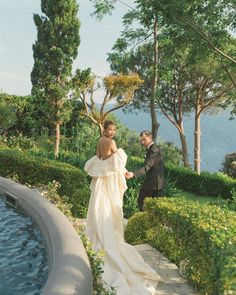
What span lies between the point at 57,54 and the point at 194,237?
516 inches

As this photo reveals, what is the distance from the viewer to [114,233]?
254 inches

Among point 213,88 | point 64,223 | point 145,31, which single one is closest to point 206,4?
point 145,31

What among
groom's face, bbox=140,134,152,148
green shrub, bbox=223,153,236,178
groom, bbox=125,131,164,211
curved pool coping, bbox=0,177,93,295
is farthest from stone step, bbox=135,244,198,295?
green shrub, bbox=223,153,236,178

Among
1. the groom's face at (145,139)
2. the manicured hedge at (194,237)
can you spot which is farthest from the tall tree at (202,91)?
the manicured hedge at (194,237)

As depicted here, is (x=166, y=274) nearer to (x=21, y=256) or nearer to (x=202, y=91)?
(x=21, y=256)

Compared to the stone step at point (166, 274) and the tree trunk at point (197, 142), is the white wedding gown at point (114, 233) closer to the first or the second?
the stone step at point (166, 274)

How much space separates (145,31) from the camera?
65.9 ft

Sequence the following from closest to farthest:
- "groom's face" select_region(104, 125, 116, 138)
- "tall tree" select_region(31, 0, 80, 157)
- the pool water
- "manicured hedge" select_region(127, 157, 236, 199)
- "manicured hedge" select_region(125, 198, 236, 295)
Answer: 1. "manicured hedge" select_region(125, 198, 236, 295)
2. the pool water
3. "groom's face" select_region(104, 125, 116, 138)
4. "manicured hedge" select_region(127, 157, 236, 199)
5. "tall tree" select_region(31, 0, 80, 157)

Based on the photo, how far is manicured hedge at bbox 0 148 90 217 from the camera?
29.8 ft

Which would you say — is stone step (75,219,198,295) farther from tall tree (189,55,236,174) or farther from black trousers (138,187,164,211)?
tall tree (189,55,236,174)

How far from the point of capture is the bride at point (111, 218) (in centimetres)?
567

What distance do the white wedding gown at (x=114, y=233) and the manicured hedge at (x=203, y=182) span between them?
667 centimetres

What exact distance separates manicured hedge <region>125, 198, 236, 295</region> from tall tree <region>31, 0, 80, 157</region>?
10506 millimetres

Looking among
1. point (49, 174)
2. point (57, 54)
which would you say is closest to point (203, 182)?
point (49, 174)
